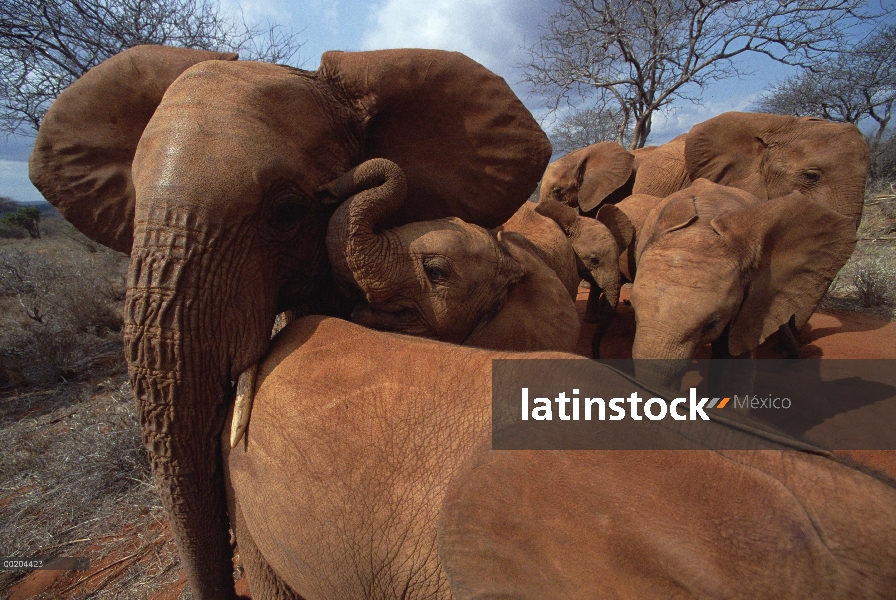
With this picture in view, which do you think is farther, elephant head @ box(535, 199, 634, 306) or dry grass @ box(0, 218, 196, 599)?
elephant head @ box(535, 199, 634, 306)

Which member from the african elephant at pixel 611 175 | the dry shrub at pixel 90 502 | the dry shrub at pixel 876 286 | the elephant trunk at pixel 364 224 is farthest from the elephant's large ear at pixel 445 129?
the dry shrub at pixel 876 286

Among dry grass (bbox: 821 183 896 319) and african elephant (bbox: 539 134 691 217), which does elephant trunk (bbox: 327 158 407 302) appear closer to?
african elephant (bbox: 539 134 691 217)

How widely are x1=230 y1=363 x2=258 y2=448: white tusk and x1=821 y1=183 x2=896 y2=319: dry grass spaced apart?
729cm

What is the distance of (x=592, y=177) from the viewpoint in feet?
25.6

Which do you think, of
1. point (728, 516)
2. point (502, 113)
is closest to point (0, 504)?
point (502, 113)

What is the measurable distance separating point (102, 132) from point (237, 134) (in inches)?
33.0

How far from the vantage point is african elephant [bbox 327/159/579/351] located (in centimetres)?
158

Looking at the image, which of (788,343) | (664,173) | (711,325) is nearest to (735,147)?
(664,173)

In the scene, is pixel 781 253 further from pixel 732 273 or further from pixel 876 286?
pixel 876 286

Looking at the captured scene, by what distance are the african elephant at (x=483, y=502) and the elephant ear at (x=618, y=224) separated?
4.35 m

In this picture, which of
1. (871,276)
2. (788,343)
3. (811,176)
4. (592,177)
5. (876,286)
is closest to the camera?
(788,343)

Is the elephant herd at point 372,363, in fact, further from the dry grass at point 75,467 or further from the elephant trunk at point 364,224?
the dry grass at point 75,467

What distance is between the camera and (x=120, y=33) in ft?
23.6

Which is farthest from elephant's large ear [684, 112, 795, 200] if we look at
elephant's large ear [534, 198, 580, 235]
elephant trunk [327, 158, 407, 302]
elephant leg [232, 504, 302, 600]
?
elephant leg [232, 504, 302, 600]
